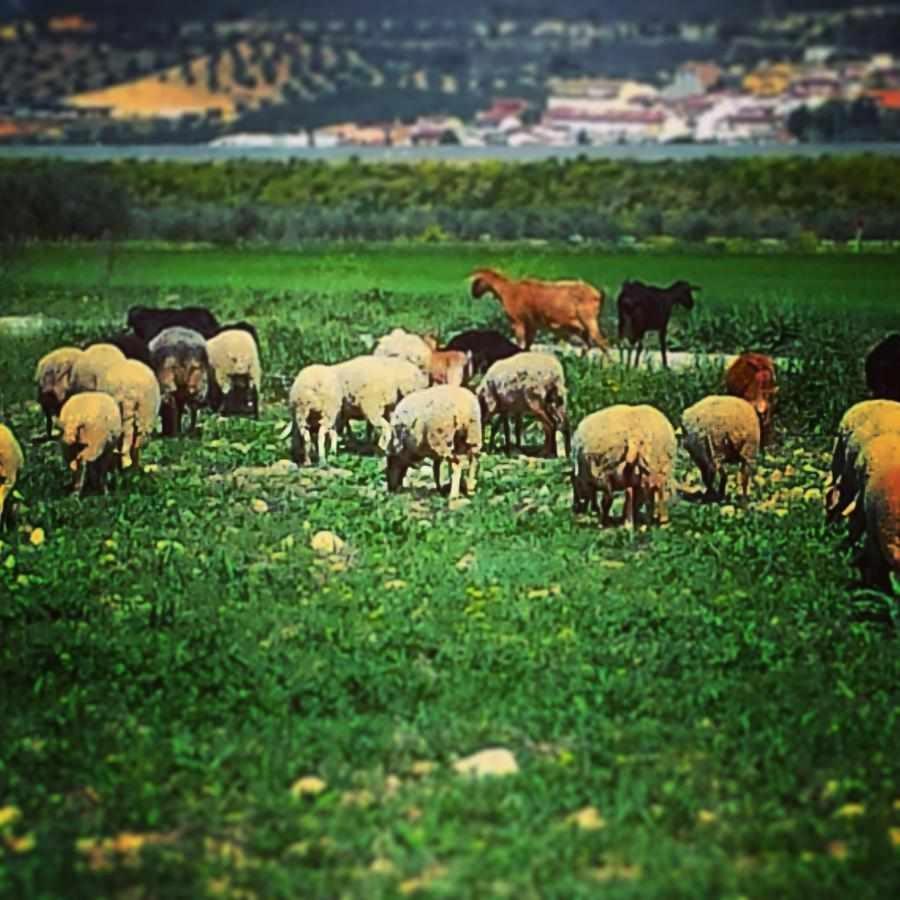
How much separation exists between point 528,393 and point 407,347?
78 cm

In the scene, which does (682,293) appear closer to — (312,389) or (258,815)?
(312,389)

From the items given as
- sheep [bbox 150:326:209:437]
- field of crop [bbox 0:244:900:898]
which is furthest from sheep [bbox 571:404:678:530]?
sheep [bbox 150:326:209:437]

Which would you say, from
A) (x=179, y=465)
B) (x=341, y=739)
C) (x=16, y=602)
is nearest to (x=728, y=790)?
(x=341, y=739)

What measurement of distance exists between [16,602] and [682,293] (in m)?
4.46

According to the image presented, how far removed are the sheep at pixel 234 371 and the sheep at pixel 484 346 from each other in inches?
41.7

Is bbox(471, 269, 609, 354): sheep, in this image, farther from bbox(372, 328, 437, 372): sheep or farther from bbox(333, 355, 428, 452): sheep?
bbox(333, 355, 428, 452): sheep

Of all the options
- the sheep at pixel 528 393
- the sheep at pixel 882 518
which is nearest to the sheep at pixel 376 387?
the sheep at pixel 528 393

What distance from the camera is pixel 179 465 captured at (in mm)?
9086

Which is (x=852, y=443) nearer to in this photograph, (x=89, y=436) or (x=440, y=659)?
(x=440, y=659)

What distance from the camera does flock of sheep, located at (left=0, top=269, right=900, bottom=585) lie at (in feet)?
26.3

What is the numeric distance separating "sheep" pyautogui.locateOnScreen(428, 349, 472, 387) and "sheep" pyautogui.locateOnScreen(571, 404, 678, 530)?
163 centimetres

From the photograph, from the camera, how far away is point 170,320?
1036 cm

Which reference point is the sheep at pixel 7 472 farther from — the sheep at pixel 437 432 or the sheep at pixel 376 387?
the sheep at pixel 376 387

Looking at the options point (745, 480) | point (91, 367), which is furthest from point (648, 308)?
point (91, 367)
